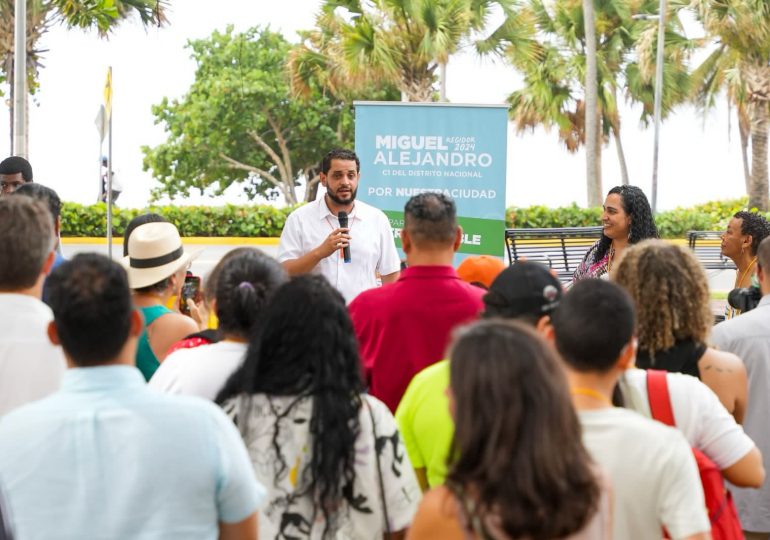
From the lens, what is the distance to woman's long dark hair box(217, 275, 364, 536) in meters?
2.91

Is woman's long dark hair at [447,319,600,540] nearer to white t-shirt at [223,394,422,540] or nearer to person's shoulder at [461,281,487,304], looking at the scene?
white t-shirt at [223,394,422,540]

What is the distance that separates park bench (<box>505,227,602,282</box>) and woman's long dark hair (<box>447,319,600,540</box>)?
7.97 m

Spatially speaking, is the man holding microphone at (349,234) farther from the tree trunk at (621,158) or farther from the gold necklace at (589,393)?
the tree trunk at (621,158)

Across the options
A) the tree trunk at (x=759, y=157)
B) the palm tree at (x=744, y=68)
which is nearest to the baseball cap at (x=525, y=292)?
the palm tree at (x=744, y=68)

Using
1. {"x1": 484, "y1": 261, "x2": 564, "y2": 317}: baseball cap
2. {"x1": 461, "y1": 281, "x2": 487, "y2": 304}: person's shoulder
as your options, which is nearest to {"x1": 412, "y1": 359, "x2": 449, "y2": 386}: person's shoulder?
{"x1": 484, "y1": 261, "x2": 564, "y2": 317}: baseball cap

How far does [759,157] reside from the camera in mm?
36656

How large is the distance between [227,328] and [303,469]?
62cm

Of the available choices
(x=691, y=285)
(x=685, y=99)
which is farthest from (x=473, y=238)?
(x=685, y=99)

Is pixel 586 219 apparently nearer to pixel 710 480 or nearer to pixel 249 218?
pixel 249 218

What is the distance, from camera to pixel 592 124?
35.2 metres

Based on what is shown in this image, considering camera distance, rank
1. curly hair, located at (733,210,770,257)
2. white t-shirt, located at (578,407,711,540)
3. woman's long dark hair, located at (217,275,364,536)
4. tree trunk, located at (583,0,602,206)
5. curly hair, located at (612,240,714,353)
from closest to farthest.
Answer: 1. white t-shirt, located at (578,407,711,540)
2. woman's long dark hair, located at (217,275,364,536)
3. curly hair, located at (612,240,714,353)
4. curly hair, located at (733,210,770,257)
5. tree trunk, located at (583,0,602,206)

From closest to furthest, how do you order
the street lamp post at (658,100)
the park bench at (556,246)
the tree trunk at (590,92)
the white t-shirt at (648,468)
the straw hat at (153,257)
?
the white t-shirt at (648,468) → the straw hat at (153,257) → the park bench at (556,246) → the street lamp post at (658,100) → the tree trunk at (590,92)

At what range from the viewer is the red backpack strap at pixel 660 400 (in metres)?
3.14

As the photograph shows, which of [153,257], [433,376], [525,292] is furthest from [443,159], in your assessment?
[433,376]
